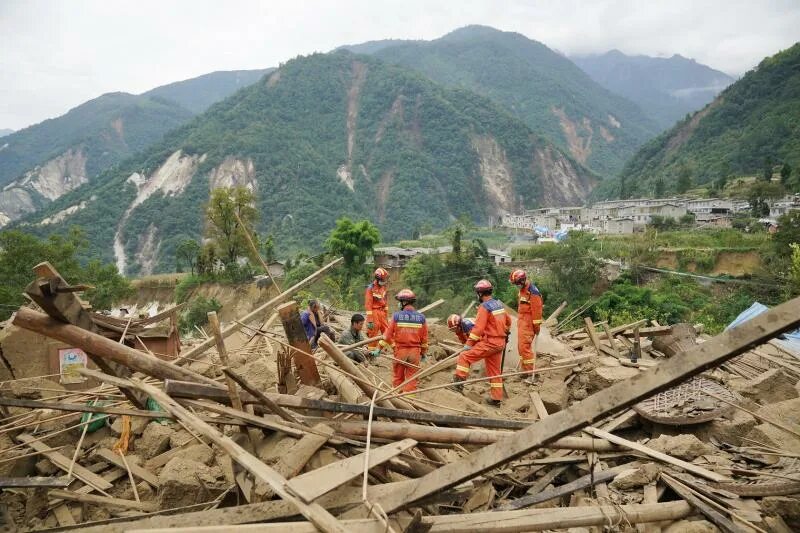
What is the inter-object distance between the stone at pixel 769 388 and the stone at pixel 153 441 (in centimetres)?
622

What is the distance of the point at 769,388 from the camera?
6.07 metres

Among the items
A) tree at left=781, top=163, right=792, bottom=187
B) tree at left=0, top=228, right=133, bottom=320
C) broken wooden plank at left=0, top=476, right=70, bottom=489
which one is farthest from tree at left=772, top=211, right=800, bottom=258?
tree at left=0, top=228, right=133, bottom=320

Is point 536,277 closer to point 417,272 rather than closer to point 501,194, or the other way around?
point 417,272

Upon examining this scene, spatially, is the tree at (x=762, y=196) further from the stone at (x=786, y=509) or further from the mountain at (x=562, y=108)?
the mountain at (x=562, y=108)

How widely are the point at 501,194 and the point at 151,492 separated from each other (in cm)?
11296

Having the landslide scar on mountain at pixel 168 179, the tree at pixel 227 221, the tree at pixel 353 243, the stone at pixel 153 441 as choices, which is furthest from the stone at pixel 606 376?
the landslide scar on mountain at pixel 168 179

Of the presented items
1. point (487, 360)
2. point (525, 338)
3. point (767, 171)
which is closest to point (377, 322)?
point (525, 338)

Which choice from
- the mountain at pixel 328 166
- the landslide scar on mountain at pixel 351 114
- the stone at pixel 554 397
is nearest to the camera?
the stone at pixel 554 397

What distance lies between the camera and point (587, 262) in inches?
1272

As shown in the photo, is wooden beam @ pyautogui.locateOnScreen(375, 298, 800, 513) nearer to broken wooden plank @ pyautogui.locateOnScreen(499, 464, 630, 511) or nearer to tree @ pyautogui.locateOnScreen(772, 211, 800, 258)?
broken wooden plank @ pyautogui.locateOnScreen(499, 464, 630, 511)

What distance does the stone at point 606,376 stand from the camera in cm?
605

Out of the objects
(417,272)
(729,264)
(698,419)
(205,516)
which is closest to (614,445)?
(698,419)

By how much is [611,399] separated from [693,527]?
132 centimetres

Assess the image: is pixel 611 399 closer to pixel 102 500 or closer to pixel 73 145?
pixel 102 500
